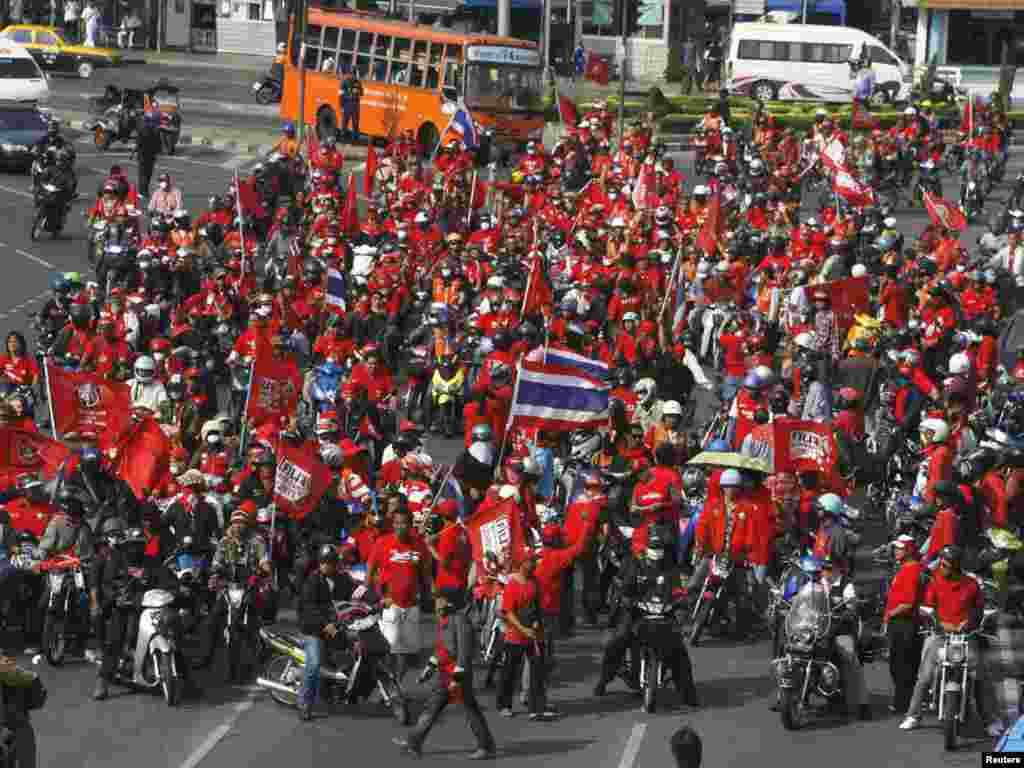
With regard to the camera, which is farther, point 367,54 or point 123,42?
point 123,42

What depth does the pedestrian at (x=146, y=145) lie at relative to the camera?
1576 inches

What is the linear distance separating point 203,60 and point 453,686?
203 ft

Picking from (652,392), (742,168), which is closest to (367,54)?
(742,168)

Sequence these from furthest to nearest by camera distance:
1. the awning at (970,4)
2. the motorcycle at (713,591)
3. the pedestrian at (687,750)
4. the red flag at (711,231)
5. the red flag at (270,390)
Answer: the awning at (970,4) → the red flag at (711,231) → the red flag at (270,390) → the motorcycle at (713,591) → the pedestrian at (687,750)

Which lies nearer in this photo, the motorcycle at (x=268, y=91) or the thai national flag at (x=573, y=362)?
the thai national flag at (x=573, y=362)

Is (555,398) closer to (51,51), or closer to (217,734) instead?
(217,734)

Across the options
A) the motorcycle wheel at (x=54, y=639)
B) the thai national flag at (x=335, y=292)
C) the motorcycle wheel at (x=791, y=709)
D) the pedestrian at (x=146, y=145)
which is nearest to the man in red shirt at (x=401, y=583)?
the motorcycle wheel at (x=54, y=639)

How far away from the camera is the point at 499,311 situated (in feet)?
91.0

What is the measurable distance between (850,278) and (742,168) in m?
12.9

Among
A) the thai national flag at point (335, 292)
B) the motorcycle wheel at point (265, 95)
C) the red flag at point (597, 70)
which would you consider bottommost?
the thai national flag at point (335, 292)

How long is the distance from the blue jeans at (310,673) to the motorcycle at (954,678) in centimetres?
467

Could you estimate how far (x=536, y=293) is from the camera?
27.5 meters

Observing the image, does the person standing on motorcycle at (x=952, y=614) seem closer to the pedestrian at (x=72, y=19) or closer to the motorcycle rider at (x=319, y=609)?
the motorcycle rider at (x=319, y=609)

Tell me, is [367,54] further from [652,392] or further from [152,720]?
[152,720]
